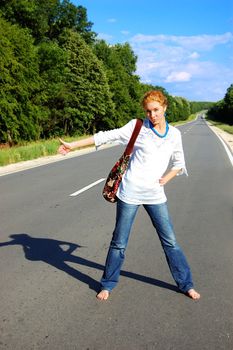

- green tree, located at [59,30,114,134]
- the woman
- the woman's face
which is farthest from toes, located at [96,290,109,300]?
green tree, located at [59,30,114,134]

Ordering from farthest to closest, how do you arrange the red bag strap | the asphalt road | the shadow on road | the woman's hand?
the shadow on road < the red bag strap < the woman's hand < the asphalt road

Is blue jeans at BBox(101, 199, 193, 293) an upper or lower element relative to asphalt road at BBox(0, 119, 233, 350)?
upper

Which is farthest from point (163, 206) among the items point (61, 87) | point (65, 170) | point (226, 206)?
point (61, 87)

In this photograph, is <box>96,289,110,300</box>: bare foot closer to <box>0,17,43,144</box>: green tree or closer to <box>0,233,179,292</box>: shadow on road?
<box>0,233,179,292</box>: shadow on road

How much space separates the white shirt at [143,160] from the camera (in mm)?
3848

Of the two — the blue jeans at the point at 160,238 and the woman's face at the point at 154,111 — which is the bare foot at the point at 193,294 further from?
the woman's face at the point at 154,111

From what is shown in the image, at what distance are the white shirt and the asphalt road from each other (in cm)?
101

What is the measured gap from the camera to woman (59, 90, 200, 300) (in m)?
3.83

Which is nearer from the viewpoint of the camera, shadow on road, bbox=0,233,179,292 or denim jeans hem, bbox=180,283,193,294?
denim jeans hem, bbox=180,283,193,294

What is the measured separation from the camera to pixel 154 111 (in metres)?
3.81

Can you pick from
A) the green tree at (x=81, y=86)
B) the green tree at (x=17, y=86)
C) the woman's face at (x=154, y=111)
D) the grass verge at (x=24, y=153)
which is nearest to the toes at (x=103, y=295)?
the woman's face at (x=154, y=111)

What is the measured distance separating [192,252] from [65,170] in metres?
9.88

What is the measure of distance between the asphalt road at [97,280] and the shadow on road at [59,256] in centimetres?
1

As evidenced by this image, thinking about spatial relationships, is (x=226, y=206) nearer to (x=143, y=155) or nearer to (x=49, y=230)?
(x=49, y=230)
